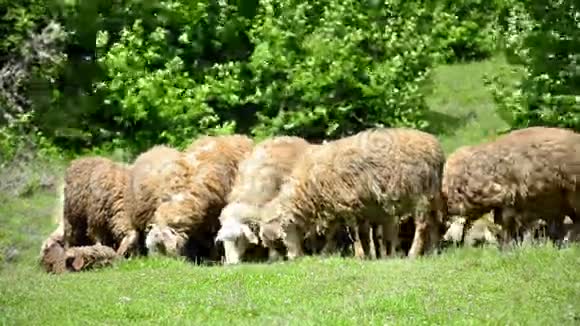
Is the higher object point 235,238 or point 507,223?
point 507,223

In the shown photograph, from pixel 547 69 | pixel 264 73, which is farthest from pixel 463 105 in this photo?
pixel 547 69

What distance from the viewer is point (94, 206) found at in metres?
18.7

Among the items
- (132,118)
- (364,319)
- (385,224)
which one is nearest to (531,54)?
(385,224)

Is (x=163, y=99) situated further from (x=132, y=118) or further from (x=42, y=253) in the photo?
(x=42, y=253)

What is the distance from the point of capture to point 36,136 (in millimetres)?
25359

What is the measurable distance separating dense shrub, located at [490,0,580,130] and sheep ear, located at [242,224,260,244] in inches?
252

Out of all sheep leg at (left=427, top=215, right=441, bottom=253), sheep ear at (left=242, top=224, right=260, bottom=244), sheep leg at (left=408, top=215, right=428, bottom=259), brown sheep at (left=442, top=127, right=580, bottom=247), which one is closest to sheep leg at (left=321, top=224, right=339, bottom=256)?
sheep ear at (left=242, top=224, right=260, bottom=244)

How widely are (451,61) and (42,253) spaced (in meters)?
16.4

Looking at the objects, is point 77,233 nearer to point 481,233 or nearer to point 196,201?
point 196,201

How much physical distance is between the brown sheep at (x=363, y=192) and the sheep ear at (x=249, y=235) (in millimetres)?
152

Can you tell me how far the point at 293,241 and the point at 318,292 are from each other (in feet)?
14.0

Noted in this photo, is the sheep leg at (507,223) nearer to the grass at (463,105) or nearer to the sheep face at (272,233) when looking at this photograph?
the sheep face at (272,233)

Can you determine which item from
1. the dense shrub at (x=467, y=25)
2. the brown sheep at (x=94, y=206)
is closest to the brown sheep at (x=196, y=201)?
the brown sheep at (x=94, y=206)

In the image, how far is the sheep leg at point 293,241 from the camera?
54.6 ft
